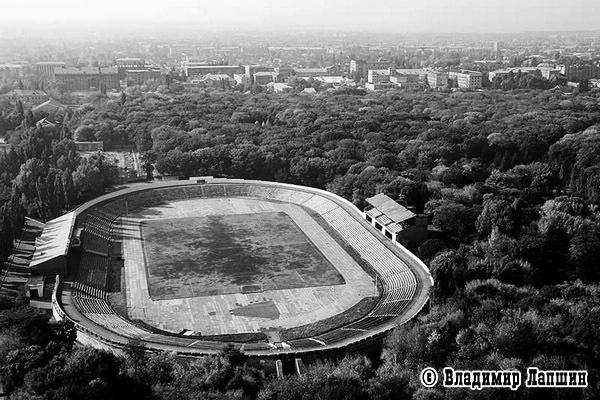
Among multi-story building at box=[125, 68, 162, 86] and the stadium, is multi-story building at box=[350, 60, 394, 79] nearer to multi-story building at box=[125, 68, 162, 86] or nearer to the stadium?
multi-story building at box=[125, 68, 162, 86]

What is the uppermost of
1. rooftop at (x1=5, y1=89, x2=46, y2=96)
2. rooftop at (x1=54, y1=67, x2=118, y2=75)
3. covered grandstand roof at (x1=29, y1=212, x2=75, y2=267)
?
rooftop at (x1=54, y1=67, x2=118, y2=75)

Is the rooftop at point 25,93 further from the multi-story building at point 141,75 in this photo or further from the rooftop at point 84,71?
the multi-story building at point 141,75

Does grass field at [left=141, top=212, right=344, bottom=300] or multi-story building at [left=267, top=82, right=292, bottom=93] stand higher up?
multi-story building at [left=267, top=82, right=292, bottom=93]

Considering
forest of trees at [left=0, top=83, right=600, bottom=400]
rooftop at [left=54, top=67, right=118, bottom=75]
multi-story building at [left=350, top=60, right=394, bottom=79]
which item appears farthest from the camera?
multi-story building at [left=350, top=60, right=394, bottom=79]

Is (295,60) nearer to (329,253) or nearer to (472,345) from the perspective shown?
(329,253)

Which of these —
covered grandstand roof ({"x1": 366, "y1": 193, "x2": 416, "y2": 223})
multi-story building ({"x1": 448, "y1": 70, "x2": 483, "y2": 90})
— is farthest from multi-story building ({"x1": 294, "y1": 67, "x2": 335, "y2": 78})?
covered grandstand roof ({"x1": 366, "y1": 193, "x2": 416, "y2": 223})

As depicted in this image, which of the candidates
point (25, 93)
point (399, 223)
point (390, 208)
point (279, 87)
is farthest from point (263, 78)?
point (399, 223)

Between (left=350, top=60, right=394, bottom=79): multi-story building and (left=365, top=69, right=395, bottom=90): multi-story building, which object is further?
(left=350, top=60, right=394, bottom=79): multi-story building

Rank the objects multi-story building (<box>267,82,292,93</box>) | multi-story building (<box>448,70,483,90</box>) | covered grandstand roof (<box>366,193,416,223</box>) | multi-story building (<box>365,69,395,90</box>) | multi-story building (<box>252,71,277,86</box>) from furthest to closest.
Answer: multi-story building (<box>252,71,277,86</box>)
multi-story building (<box>448,70,483,90</box>)
multi-story building (<box>365,69,395,90</box>)
multi-story building (<box>267,82,292,93</box>)
covered grandstand roof (<box>366,193,416,223</box>)
